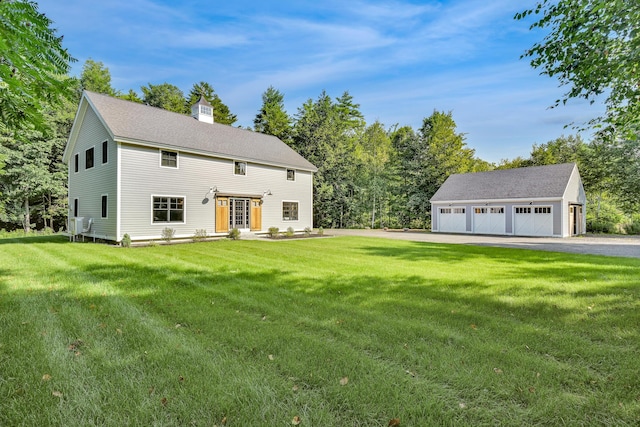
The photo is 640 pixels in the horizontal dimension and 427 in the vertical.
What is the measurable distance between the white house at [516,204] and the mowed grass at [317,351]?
1591 centimetres

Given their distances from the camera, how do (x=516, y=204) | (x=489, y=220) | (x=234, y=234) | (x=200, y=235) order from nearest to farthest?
1. (x=200, y=235)
2. (x=234, y=234)
3. (x=516, y=204)
4. (x=489, y=220)

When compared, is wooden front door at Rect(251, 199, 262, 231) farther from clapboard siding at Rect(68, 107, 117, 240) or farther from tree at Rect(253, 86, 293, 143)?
tree at Rect(253, 86, 293, 143)

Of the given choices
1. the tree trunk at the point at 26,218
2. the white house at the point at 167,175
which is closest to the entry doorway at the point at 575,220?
the white house at the point at 167,175

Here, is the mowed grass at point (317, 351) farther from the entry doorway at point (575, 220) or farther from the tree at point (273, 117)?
the tree at point (273, 117)

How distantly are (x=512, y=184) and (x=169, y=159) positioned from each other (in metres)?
22.3

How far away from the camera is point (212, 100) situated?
3744 centimetres

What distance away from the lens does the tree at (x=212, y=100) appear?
36938 millimetres

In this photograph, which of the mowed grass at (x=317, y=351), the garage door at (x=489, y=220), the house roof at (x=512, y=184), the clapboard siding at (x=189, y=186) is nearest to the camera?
the mowed grass at (x=317, y=351)

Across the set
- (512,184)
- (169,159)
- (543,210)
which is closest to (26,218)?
Answer: (169,159)

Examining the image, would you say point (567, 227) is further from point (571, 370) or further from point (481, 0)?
point (571, 370)

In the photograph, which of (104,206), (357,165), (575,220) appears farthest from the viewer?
(357,165)

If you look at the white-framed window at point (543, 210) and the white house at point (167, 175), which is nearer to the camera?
the white house at point (167, 175)

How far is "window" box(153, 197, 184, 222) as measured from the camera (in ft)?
49.1

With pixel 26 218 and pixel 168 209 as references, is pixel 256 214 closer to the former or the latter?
pixel 168 209
